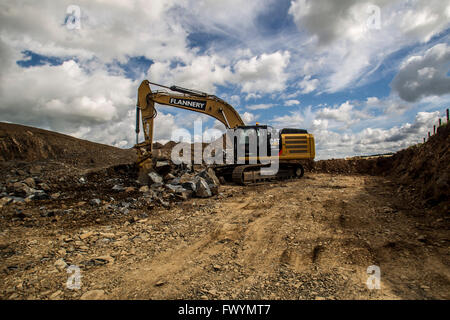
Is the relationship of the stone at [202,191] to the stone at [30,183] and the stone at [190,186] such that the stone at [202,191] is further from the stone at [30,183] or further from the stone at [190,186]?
the stone at [30,183]

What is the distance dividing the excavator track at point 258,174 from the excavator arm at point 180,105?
2.18 metres

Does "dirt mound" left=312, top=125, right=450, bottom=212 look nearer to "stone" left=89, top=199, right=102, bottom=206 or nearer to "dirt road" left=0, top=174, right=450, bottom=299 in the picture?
"dirt road" left=0, top=174, right=450, bottom=299

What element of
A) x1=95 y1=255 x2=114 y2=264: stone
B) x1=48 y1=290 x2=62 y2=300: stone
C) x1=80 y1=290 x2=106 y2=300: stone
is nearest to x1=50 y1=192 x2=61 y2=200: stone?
x1=95 y1=255 x2=114 y2=264: stone

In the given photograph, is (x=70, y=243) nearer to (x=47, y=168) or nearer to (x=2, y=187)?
(x=2, y=187)

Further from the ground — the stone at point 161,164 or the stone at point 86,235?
the stone at point 161,164

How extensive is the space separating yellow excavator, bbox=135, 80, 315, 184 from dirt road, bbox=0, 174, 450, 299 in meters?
4.64

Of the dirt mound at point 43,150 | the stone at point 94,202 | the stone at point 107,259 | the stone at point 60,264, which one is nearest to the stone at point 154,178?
the stone at point 94,202

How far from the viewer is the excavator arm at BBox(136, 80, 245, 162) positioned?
10758 mm

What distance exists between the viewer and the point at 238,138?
11031 mm

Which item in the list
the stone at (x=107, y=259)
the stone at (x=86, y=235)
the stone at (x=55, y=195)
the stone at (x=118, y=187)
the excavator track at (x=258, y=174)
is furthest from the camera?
the excavator track at (x=258, y=174)

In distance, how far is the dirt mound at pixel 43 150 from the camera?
15.9 m

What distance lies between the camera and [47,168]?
11.5 meters
